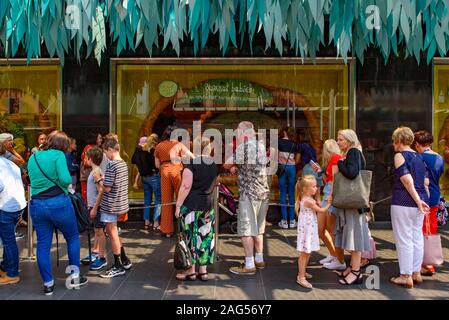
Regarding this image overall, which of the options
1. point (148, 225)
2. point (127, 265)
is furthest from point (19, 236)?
point (127, 265)

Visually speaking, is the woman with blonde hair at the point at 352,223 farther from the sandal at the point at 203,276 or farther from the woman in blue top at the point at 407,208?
the sandal at the point at 203,276

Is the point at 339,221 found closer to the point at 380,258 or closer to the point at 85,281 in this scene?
the point at 380,258

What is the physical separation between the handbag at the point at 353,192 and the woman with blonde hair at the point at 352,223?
75 millimetres

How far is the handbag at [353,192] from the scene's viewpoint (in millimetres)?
5391

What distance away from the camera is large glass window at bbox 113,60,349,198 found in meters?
9.90

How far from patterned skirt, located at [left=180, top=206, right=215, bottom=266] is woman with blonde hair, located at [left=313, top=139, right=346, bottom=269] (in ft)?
4.88

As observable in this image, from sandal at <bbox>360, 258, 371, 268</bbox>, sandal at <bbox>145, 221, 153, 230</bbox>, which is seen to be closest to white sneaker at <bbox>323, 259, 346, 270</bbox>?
sandal at <bbox>360, 258, 371, 268</bbox>

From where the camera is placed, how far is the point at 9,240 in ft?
18.3

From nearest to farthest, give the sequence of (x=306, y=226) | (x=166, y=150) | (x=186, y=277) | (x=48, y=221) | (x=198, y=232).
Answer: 1. (x=48, y=221)
2. (x=306, y=226)
3. (x=198, y=232)
4. (x=186, y=277)
5. (x=166, y=150)

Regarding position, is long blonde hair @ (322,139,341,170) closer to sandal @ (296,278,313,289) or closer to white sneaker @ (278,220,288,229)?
sandal @ (296,278,313,289)

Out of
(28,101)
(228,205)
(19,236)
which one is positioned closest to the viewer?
(19,236)

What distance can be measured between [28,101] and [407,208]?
26.1 feet

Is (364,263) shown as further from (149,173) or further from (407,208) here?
(149,173)

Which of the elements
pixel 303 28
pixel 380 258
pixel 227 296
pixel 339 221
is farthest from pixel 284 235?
pixel 303 28
